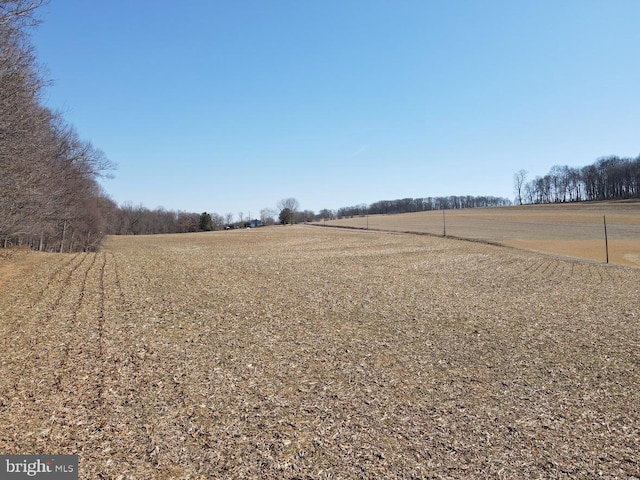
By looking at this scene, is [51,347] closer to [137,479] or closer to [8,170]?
[137,479]

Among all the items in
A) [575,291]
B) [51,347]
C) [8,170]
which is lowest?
[575,291]

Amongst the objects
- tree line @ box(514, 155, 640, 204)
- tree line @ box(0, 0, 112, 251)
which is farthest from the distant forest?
tree line @ box(514, 155, 640, 204)

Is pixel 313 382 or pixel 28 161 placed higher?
pixel 28 161

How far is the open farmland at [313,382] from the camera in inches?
171

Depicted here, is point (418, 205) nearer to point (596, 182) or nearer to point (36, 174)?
point (596, 182)

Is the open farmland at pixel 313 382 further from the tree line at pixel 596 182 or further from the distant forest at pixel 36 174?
the tree line at pixel 596 182

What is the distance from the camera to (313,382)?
6398 millimetres

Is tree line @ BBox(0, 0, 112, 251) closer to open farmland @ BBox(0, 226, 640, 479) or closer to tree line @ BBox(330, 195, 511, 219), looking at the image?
open farmland @ BBox(0, 226, 640, 479)

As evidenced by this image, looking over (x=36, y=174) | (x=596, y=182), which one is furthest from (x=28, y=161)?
(x=596, y=182)

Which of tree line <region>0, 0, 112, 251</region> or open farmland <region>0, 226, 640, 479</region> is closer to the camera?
open farmland <region>0, 226, 640, 479</region>

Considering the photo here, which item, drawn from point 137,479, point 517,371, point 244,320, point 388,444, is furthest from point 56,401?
point 517,371

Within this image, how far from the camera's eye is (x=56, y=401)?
205 inches

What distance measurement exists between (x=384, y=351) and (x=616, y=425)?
3900 mm

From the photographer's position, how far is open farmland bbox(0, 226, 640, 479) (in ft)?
14.2
